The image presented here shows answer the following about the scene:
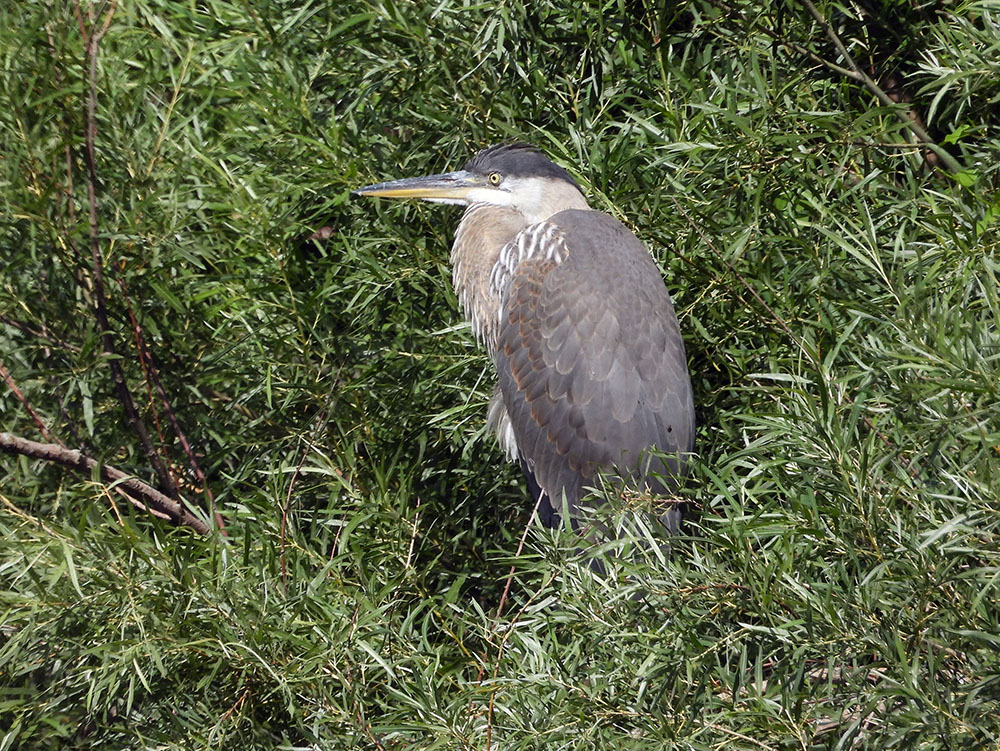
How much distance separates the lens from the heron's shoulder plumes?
116 inches

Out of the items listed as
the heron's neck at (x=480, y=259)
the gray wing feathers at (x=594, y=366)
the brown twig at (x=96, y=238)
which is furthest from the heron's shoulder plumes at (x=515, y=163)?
the brown twig at (x=96, y=238)

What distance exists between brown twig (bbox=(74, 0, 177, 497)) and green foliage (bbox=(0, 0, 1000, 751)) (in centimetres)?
5

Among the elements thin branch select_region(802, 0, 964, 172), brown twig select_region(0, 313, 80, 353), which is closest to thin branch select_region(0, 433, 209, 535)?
brown twig select_region(0, 313, 80, 353)

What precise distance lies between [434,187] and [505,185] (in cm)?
31

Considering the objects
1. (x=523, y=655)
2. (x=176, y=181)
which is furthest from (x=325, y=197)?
(x=523, y=655)

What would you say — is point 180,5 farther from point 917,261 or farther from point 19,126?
point 917,261

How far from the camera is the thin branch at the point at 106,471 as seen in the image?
7.08ft

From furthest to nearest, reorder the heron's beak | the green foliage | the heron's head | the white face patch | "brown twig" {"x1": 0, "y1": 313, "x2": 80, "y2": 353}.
Result: the white face patch, the heron's head, the heron's beak, "brown twig" {"x1": 0, "y1": 313, "x2": 80, "y2": 353}, the green foliage

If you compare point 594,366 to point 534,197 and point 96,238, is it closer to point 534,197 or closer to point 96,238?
point 534,197

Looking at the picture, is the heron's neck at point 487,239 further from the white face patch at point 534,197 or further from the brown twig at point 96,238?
the brown twig at point 96,238

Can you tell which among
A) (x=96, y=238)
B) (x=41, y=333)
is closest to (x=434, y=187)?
(x=96, y=238)

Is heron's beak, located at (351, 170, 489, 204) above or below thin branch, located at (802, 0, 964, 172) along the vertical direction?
below

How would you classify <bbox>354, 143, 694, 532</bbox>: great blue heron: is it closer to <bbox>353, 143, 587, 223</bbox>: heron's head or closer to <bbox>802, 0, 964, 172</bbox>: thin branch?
<bbox>353, 143, 587, 223</bbox>: heron's head

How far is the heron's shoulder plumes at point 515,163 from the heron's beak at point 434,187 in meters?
0.03
